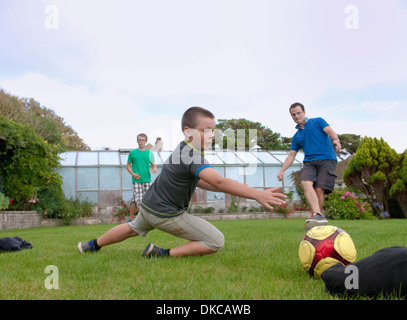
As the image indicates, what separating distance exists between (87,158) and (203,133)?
1326 centimetres

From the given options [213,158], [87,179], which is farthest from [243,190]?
[213,158]

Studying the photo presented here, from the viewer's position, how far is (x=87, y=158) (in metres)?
15.4

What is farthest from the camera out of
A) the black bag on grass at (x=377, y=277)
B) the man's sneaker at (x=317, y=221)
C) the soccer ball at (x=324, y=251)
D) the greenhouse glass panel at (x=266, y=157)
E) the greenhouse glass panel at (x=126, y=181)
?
the greenhouse glass panel at (x=266, y=157)

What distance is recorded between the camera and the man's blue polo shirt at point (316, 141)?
19.3 feet

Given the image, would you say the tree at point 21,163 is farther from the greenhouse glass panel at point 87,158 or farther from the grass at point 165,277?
the grass at point 165,277

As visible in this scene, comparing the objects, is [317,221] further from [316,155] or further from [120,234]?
[120,234]

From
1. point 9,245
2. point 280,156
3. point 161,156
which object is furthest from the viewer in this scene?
point 280,156

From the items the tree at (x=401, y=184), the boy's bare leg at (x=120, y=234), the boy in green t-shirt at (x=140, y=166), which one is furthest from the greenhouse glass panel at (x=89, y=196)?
the tree at (x=401, y=184)

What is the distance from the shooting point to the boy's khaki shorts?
133 inches

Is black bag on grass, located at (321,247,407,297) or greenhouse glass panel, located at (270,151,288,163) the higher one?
greenhouse glass panel, located at (270,151,288,163)

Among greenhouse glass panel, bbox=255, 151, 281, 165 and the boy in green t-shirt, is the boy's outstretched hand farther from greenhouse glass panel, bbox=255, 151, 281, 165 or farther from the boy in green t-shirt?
greenhouse glass panel, bbox=255, 151, 281, 165

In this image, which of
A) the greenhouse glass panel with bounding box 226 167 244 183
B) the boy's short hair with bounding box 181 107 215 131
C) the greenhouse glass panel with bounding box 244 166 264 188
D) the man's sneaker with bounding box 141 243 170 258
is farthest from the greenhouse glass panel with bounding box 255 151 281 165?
the boy's short hair with bounding box 181 107 215 131

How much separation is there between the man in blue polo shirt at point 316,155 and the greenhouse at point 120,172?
9.61 m

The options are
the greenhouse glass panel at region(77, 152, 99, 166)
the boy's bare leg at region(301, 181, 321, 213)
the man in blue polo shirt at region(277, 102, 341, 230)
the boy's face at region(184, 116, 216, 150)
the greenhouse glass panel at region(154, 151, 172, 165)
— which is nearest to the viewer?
the boy's face at region(184, 116, 216, 150)
